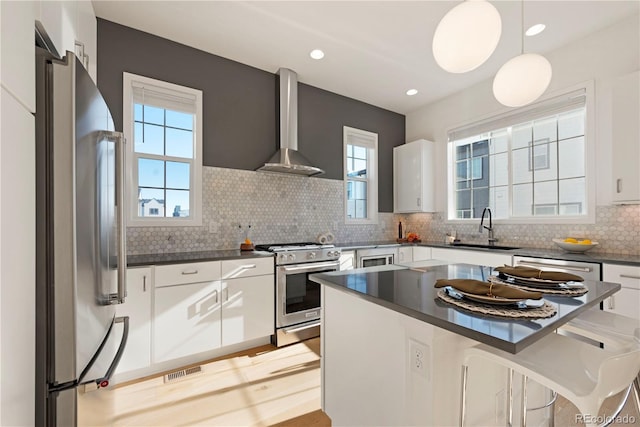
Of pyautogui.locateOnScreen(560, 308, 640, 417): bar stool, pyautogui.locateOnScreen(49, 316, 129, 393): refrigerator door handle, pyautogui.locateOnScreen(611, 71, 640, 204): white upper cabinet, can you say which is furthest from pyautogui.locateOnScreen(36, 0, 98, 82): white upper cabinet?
pyautogui.locateOnScreen(611, 71, 640, 204): white upper cabinet

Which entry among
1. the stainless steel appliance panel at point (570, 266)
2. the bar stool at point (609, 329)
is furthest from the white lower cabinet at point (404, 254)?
the bar stool at point (609, 329)

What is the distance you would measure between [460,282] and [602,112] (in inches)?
113

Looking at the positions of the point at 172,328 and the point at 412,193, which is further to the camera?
the point at 412,193

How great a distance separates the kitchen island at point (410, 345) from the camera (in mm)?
890

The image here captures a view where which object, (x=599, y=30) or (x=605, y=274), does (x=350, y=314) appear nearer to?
(x=605, y=274)

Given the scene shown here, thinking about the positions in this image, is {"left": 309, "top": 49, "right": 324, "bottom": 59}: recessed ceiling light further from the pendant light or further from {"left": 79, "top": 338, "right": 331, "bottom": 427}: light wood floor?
{"left": 79, "top": 338, "right": 331, "bottom": 427}: light wood floor

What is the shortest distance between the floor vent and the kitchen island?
1.26 meters

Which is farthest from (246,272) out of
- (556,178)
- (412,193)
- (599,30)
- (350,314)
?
(599,30)

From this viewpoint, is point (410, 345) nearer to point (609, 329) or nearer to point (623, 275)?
point (609, 329)

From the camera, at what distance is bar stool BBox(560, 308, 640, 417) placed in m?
1.10

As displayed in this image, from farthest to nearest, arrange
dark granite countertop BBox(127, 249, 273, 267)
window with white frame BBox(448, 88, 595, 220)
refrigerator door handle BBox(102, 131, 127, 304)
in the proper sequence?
window with white frame BBox(448, 88, 595, 220), dark granite countertop BBox(127, 249, 273, 267), refrigerator door handle BBox(102, 131, 127, 304)

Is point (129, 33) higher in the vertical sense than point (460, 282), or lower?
higher

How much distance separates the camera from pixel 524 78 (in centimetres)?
147

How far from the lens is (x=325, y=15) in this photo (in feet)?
7.95
